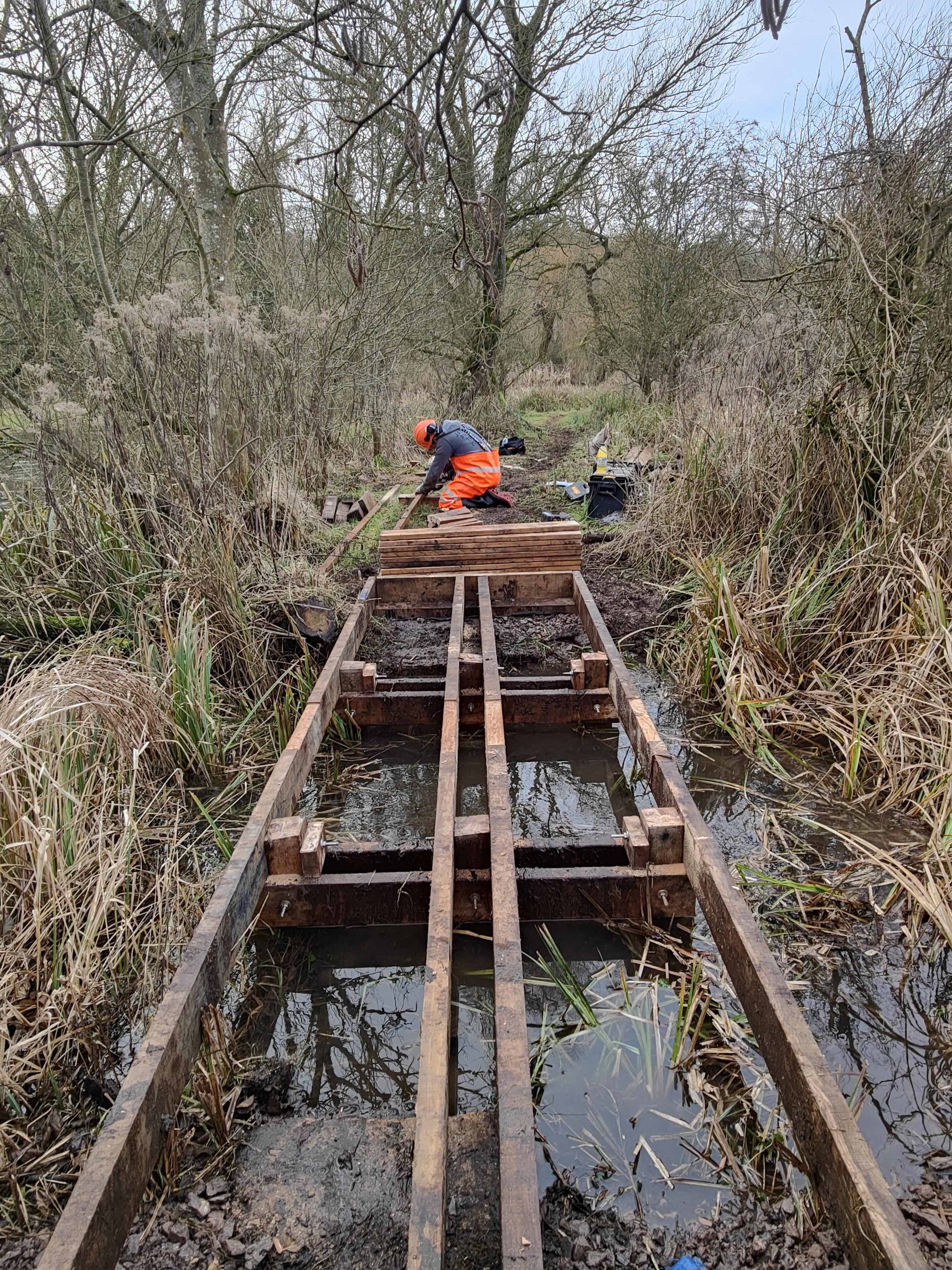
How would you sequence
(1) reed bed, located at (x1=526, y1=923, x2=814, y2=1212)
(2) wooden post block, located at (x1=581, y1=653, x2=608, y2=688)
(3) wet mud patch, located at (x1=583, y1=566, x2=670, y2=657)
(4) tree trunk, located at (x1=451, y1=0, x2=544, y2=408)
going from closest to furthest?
(1) reed bed, located at (x1=526, y1=923, x2=814, y2=1212), (2) wooden post block, located at (x1=581, y1=653, x2=608, y2=688), (3) wet mud patch, located at (x1=583, y1=566, x2=670, y2=657), (4) tree trunk, located at (x1=451, y1=0, x2=544, y2=408)

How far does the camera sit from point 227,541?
4.62 m

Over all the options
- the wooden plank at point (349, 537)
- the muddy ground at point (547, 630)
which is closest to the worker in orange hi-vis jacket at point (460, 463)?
the wooden plank at point (349, 537)

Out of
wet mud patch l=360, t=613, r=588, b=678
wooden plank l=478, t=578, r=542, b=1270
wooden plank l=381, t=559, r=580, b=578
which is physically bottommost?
wet mud patch l=360, t=613, r=588, b=678

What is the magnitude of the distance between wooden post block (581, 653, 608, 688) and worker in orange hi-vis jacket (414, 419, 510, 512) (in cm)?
451

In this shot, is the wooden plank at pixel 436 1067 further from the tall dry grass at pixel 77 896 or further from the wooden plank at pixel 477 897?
the tall dry grass at pixel 77 896

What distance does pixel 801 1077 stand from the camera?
6.19ft

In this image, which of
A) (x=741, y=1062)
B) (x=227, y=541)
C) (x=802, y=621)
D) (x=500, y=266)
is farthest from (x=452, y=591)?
(x=500, y=266)

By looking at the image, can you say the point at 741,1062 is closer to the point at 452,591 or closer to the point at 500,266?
the point at 452,591

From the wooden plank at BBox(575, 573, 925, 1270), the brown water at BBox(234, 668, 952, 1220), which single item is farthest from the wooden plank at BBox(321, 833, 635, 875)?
the wooden plank at BBox(575, 573, 925, 1270)

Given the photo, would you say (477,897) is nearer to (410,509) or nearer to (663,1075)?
(663,1075)

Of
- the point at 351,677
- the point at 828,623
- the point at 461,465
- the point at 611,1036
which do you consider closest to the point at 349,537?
the point at 461,465

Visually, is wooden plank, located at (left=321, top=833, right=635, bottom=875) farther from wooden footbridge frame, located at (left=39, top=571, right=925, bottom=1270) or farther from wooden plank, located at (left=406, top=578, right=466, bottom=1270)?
wooden plank, located at (left=406, top=578, right=466, bottom=1270)

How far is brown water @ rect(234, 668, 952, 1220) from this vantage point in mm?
2084

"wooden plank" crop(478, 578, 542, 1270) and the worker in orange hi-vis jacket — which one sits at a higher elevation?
the worker in orange hi-vis jacket
